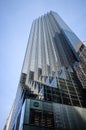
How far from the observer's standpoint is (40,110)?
21016 mm

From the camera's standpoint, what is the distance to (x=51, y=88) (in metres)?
28.3

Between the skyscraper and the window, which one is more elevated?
the skyscraper

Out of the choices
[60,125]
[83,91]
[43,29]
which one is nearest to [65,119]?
[60,125]

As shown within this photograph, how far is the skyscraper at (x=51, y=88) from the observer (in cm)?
2030

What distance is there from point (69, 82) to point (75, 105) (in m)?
7.56

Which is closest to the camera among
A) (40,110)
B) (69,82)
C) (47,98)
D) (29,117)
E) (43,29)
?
(29,117)

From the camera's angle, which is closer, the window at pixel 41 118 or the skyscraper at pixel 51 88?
the window at pixel 41 118

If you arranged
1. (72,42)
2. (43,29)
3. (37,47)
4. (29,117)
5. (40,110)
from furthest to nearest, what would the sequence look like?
(43,29) < (37,47) < (72,42) < (40,110) < (29,117)

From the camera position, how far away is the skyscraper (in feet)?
66.6

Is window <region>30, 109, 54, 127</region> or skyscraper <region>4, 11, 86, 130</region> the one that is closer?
window <region>30, 109, 54, 127</region>

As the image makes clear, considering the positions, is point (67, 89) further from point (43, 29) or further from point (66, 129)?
point (43, 29)

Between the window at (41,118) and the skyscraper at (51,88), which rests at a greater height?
the skyscraper at (51,88)

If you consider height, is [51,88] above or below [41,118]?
above

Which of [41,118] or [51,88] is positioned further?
[51,88]
